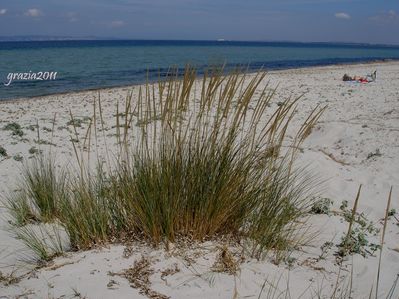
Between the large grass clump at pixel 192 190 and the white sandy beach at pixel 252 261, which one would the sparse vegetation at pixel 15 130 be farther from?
the large grass clump at pixel 192 190

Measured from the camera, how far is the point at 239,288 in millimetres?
2723

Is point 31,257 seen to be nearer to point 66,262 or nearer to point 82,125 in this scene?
point 66,262

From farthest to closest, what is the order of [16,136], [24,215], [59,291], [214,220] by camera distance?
[16,136], [24,215], [214,220], [59,291]

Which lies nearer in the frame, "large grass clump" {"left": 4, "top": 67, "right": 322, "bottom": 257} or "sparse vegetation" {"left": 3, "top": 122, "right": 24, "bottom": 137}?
"large grass clump" {"left": 4, "top": 67, "right": 322, "bottom": 257}

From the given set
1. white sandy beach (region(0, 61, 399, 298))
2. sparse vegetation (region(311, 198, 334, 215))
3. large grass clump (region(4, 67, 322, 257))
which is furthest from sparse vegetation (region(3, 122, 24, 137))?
sparse vegetation (region(311, 198, 334, 215))

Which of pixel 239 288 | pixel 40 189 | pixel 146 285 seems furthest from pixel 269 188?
pixel 40 189

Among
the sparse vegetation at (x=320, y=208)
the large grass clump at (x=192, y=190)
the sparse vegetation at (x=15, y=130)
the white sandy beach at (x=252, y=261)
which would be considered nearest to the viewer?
the white sandy beach at (x=252, y=261)

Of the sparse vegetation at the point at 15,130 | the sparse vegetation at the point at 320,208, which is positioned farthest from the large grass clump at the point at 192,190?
the sparse vegetation at the point at 15,130

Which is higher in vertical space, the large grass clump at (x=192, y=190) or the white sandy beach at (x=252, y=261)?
the large grass clump at (x=192, y=190)

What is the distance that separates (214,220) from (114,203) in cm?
76

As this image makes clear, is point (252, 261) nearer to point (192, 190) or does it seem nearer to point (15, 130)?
point (192, 190)

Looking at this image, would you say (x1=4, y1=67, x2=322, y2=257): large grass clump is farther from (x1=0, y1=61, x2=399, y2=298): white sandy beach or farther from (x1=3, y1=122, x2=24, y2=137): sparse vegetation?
(x1=3, y1=122, x2=24, y2=137): sparse vegetation

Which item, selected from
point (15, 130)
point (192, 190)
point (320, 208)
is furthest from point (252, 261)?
point (15, 130)

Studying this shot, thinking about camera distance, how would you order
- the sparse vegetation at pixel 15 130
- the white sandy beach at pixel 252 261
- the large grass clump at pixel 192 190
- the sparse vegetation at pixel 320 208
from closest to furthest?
the white sandy beach at pixel 252 261, the large grass clump at pixel 192 190, the sparse vegetation at pixel 320 208, the sparse vegetation at pixel 15 130
